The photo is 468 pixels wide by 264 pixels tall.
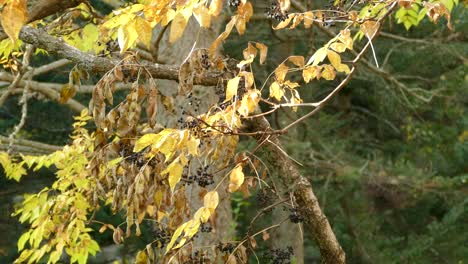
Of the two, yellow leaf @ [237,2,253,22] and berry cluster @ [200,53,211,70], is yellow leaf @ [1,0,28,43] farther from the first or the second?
berry cluster @ [200,53,211,70]

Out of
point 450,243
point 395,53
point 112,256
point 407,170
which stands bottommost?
point 112,256

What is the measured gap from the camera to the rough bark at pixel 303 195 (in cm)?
400

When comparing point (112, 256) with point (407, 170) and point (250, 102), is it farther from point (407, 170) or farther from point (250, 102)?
point (250, 102)

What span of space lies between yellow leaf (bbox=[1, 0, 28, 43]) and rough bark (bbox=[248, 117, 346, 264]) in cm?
192

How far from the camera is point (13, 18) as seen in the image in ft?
7.20

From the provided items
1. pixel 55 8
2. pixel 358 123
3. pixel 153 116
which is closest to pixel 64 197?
pixel 55 8

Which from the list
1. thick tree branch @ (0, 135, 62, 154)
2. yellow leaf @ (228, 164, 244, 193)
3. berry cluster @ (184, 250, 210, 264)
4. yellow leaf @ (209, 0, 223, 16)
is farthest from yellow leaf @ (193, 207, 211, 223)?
thick tree branch @ (0, 135, 62, 154)

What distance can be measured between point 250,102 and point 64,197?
2.78 m

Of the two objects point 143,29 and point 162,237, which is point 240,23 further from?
point 162,237

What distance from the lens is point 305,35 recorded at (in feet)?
34.8

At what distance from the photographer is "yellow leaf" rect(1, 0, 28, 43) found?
7.10ft

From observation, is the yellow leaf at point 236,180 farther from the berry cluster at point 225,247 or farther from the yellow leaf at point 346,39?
the yellow leaf at point 346,39

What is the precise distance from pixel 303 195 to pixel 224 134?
1.08 m

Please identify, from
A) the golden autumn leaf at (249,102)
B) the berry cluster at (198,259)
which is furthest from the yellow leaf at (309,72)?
the berry cluster at (198,259)
